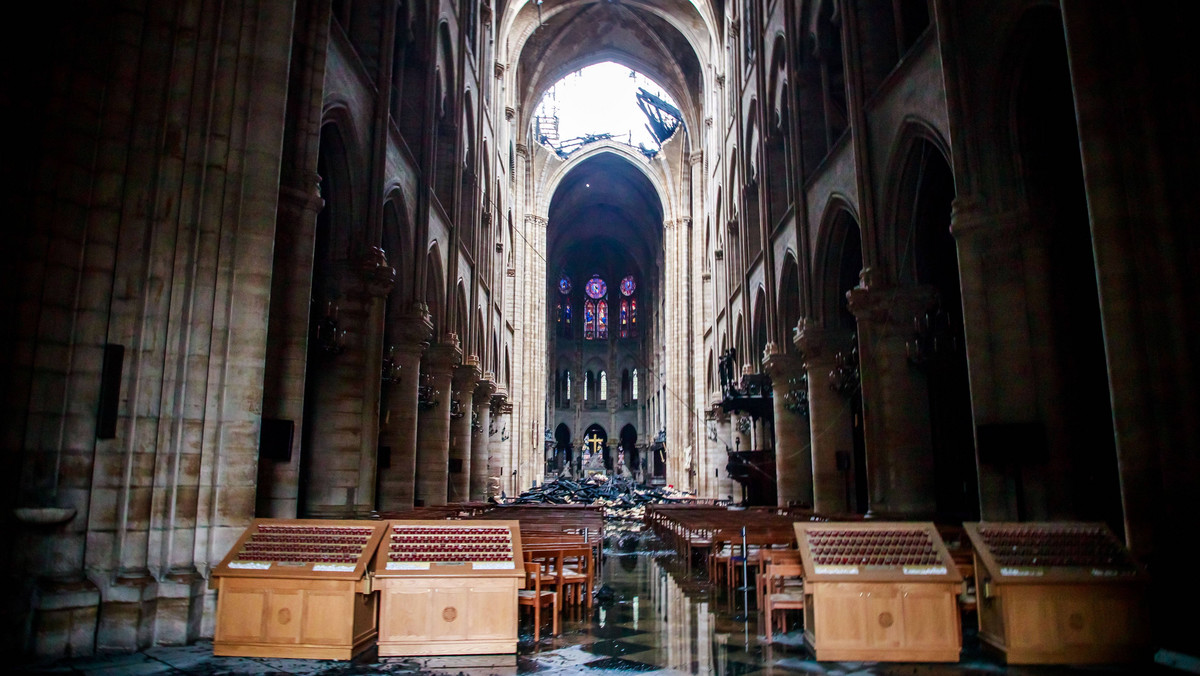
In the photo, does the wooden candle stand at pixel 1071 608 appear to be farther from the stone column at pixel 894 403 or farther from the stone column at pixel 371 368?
the stone column at pixel 371 368

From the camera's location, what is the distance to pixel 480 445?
1075 inches

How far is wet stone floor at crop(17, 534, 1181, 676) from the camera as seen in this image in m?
5.80

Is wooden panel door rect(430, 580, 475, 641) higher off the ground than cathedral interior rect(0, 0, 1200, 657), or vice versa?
cathedral interior rect(0, 0, 1200, 657)

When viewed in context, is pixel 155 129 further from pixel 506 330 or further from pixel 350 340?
pixel 506 330

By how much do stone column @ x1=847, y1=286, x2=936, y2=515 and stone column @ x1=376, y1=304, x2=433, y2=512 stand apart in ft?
29.4

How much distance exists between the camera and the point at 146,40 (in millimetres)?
7758

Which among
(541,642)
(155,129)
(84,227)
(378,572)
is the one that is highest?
(155,129)

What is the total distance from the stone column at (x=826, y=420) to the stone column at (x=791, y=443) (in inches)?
93.8

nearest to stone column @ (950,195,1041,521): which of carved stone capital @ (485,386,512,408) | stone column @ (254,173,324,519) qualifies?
stone column @ (254,173,324,519)

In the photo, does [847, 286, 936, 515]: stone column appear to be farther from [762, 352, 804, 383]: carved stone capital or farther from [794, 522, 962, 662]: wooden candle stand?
[794, 522, 962, 662]: wooden candle stand

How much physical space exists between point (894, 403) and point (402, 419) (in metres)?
9.79

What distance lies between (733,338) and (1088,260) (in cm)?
1715

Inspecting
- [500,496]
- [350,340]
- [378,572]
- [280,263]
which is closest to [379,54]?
[350,340]

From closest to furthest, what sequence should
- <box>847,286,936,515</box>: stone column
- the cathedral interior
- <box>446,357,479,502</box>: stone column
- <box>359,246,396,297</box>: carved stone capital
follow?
the cathedral interior → <box>359,246,396,297</box>: carved stone capital → <box>847,286,936,515</box>: stone column → <box>446,357,479,502</box>: stone column
